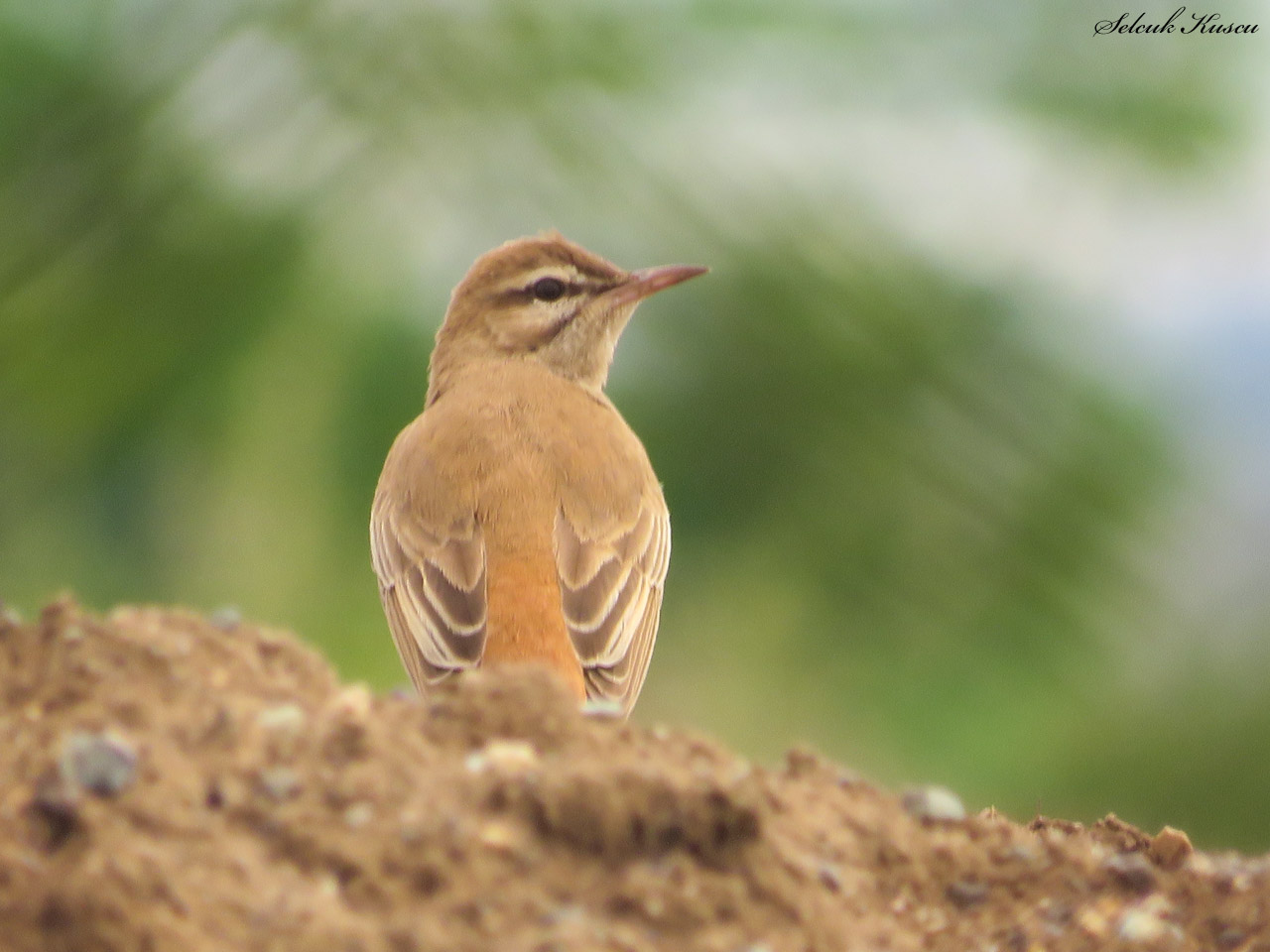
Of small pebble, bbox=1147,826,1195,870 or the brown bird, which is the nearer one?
small pebble, bbox=1147,826,1195,870

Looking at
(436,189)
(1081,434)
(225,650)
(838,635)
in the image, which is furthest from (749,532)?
(225,650)

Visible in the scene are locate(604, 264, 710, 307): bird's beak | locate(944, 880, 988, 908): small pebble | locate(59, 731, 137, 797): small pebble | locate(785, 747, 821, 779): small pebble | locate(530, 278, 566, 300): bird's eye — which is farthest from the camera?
locate(530, 278, 566, 300): bird's eye

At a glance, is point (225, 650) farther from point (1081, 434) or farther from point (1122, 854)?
point (1081, 434)

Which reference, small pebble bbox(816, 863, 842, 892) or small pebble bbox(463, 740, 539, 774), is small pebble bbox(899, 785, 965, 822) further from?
small pebble bbox(463, 740, 539, 774)

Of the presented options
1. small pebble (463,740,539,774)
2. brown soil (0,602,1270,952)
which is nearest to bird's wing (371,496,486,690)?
brown soil (0,602,1270,952)

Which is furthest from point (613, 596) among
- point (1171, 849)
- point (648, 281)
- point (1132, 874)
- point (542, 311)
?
point (1132, 874)

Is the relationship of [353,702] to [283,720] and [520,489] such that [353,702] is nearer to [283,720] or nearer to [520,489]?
[283,720]

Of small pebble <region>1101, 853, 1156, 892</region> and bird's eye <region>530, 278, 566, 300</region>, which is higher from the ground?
bird's eye <region>530, 278, 566, 300</region>

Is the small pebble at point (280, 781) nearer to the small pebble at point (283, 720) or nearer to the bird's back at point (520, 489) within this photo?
the small pebble at point (283, 720)

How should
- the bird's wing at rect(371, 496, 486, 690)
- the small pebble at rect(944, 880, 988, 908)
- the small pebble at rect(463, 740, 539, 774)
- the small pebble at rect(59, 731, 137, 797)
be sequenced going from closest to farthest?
the small pebble at rect(59, 731, 137, 797), the small pebble at rect(463, 740, 539, 774), the small pebble at rect(944, 880, 988, 908), the bird's wing at rect(371, 496, 486, 690)
